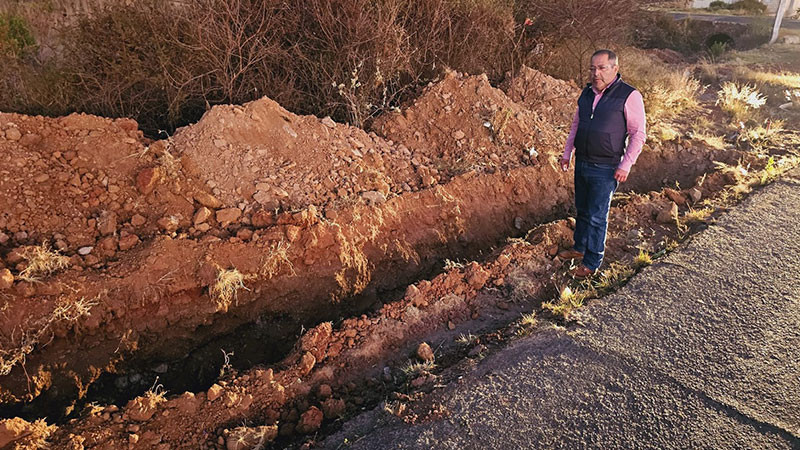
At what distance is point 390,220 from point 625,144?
245 cm

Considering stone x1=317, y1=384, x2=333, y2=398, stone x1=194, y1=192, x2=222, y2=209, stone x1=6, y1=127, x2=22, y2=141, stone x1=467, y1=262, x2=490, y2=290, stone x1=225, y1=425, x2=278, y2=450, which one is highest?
stone x1=6, y1=127, x2=22, y2=141

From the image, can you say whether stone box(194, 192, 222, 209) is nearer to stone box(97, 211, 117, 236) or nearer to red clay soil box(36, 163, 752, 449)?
stone box(97, 211, 117, 236)

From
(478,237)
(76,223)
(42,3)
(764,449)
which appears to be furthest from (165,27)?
(764,449)

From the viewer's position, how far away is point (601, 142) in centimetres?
439

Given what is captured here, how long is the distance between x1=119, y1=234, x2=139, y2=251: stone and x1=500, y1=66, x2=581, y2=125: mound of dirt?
588 centimetres

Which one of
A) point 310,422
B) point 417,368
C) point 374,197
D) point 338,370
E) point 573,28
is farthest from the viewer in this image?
point 573,28

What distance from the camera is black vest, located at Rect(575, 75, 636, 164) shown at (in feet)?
14.0

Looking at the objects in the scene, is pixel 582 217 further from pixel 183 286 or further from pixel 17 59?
pixel 17 59

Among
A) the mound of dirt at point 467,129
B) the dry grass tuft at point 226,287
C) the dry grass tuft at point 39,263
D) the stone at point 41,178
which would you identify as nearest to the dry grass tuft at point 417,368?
the dry grass tuft at point 226,287

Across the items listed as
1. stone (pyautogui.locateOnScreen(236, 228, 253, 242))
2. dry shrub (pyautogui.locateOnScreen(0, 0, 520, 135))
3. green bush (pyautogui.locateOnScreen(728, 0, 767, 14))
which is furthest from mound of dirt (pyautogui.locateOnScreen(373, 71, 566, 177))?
green bush (pyautogui.locateOnScreen(728, 0, 767, 14))

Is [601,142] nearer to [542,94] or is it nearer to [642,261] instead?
[642,261]

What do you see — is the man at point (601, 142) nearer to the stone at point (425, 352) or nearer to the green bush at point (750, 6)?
the stone at point (425, 352)

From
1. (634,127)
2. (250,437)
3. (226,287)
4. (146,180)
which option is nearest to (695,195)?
(634,127)

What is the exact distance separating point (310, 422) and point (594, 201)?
121 inches
